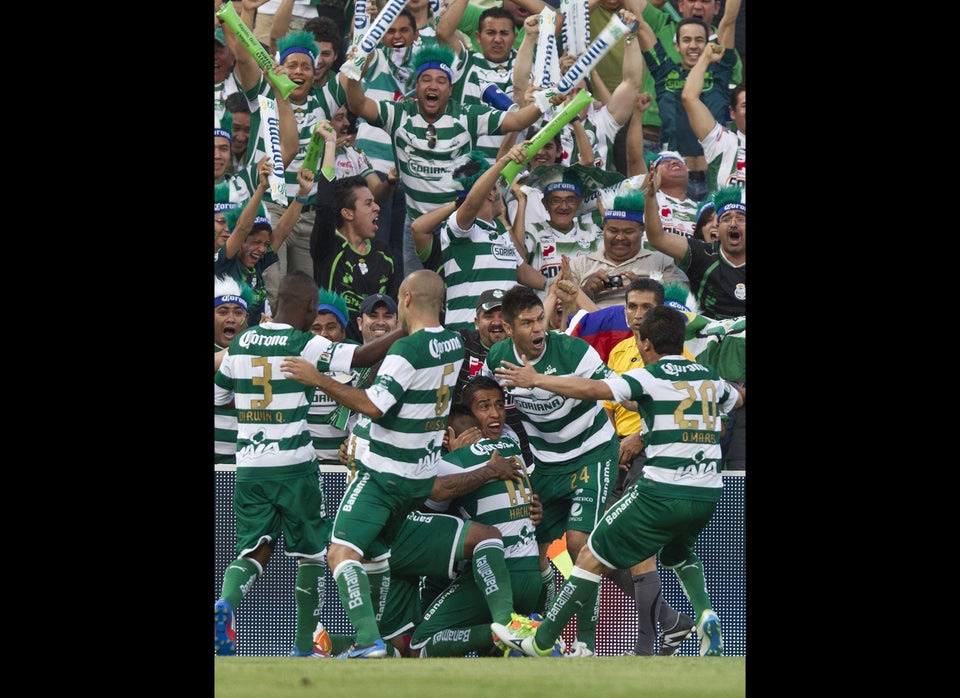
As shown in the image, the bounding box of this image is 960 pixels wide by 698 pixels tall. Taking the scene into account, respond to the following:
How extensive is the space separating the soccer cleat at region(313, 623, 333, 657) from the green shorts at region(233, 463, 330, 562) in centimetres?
51

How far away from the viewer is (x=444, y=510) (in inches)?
376

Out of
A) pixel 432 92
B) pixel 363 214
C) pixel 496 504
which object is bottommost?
pixel 496 504

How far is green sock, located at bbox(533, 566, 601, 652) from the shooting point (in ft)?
29.9

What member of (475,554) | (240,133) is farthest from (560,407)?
(240,133)

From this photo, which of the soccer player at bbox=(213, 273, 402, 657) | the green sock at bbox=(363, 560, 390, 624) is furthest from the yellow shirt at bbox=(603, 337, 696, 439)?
the green sock at bbox=(363, 560, 390, 624)

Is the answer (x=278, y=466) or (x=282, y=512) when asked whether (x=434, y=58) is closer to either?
(x=278, y=466)

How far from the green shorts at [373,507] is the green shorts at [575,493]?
873mm

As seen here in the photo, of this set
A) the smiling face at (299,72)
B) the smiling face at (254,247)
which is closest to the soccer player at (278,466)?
the smiling face at (254,247)

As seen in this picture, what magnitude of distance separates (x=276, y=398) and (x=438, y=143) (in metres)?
2.12

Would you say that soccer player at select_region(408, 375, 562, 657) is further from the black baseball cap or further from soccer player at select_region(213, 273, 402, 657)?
soccer player at select_region(213, 273, 402, 657)

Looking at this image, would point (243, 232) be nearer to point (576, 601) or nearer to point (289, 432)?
point (289, 432)

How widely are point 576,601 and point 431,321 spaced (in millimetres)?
1999

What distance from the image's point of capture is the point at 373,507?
9102mm

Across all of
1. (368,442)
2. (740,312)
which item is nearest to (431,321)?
(368,442)
